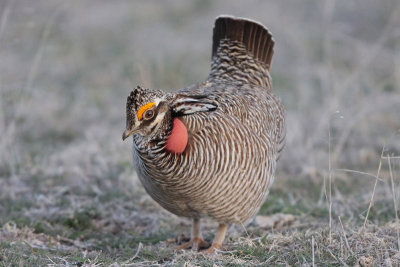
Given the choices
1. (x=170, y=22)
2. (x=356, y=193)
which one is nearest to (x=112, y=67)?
(x=170, y=22)

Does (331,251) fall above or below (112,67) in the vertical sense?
below

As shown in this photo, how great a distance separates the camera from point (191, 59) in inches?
448

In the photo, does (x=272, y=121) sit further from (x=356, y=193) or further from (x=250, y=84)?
(x=356, y=193)

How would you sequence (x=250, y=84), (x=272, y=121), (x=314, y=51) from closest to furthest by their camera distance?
1. (x=272, y=121)
2. (x=250, y=84)
3. (x=314, y=51)

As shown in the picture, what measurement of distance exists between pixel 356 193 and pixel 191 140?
259 cm

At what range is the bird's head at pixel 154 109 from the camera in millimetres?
3777

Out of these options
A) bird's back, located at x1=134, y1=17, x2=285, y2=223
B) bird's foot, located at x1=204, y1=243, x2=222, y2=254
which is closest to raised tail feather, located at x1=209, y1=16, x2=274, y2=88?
bird's back, located at x1=134, y1=17, x2=285, y2=223

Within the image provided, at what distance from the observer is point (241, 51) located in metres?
5.72

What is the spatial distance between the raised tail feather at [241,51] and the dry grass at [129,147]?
1.02 metres

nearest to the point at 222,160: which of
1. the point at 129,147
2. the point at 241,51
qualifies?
the point at 241,51

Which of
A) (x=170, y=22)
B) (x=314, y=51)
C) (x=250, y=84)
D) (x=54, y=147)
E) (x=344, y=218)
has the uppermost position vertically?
(x=170, y=22)

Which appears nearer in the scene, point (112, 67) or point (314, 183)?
point (314, 183)

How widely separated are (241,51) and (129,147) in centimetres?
234

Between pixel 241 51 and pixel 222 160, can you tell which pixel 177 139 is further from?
pixel 241 51
